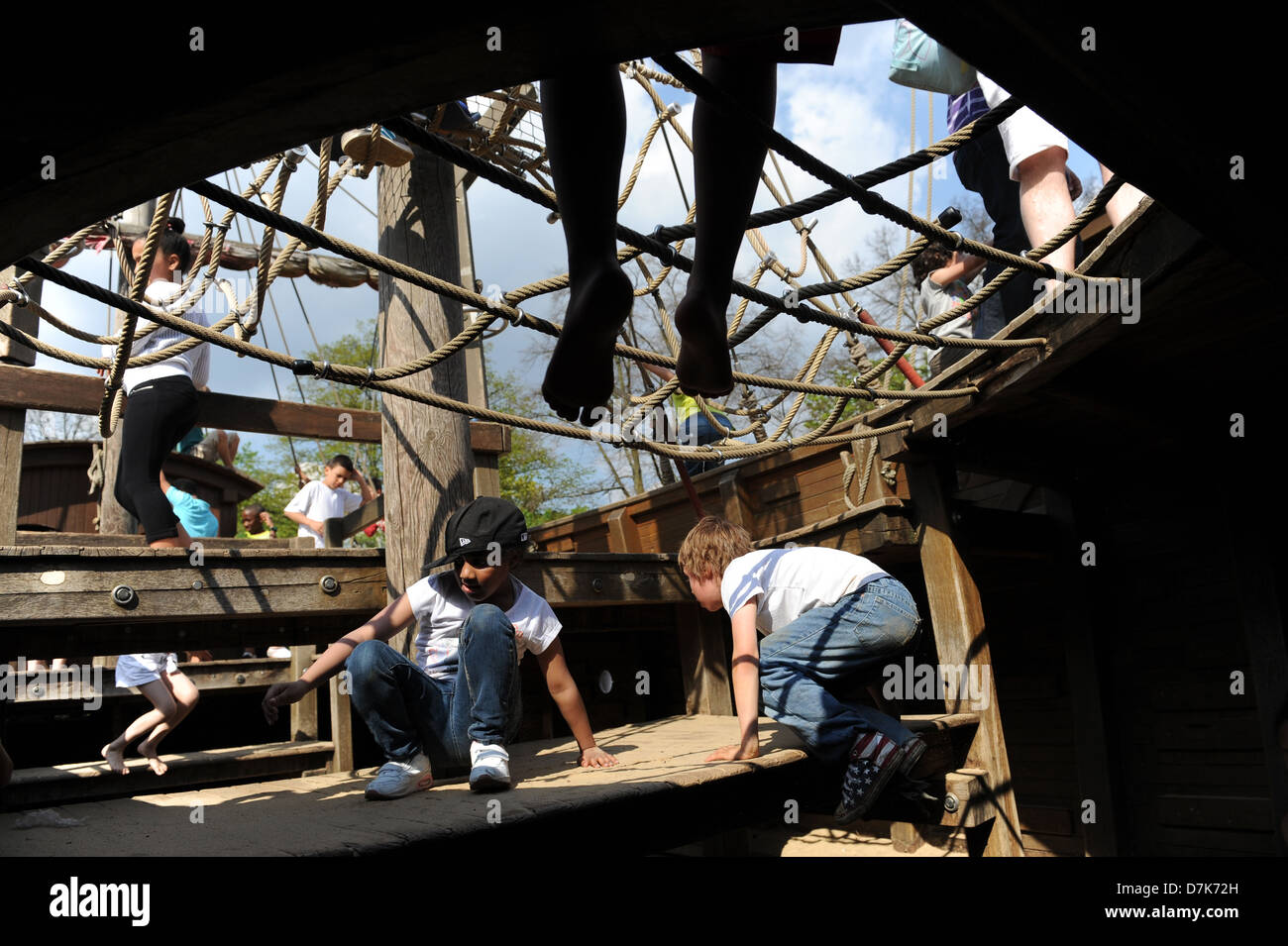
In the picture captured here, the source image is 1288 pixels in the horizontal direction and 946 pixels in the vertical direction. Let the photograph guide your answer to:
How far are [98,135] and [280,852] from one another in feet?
5.09

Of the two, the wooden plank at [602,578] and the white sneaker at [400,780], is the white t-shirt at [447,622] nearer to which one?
the white sneaker at [400,780]

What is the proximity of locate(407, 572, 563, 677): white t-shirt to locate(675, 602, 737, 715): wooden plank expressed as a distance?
6.60ft

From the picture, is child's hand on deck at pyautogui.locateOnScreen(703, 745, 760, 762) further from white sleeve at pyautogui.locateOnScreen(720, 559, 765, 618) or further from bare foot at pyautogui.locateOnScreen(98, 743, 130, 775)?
bare foot at pyautogui.locateOnScreen(98, 743, 130, 775)

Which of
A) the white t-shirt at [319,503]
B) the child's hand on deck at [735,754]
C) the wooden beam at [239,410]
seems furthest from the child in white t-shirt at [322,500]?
the child's hand on deck at [735,754]

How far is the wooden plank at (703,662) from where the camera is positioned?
17.1ft

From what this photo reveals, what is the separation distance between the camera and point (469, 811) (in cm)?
252

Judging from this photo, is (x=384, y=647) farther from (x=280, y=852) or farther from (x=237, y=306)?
(x=237, y=306)

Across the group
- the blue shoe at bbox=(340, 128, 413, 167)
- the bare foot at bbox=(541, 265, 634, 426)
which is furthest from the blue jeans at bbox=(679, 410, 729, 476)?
the bare foot at bbox=(541, 265, 634, 426)

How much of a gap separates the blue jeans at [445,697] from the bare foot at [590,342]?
1.48 m

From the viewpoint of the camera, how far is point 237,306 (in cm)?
336

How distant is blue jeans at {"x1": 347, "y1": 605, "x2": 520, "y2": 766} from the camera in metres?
2.90

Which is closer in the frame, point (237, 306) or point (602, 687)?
point (237, 306)
